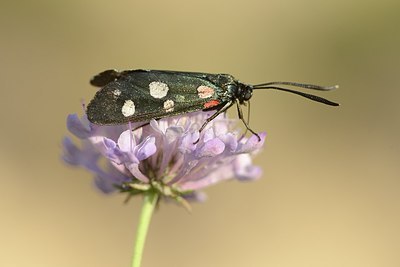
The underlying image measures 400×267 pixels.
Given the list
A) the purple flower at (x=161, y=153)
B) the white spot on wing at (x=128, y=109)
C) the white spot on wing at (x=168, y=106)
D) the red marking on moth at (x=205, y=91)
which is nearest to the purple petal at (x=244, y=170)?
the purple flower at (x=161, y=153)

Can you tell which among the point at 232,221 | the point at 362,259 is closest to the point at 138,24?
the point at 232,221

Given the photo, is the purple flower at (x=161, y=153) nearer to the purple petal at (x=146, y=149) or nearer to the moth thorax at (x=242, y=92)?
the purple petal at (x=146, y=149)

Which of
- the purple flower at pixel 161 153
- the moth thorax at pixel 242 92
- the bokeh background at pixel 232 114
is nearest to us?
the purple flower at pixel 161 153

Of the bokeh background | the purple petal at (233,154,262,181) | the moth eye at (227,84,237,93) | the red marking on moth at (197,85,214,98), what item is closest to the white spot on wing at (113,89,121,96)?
the red marking on moth at (197,85,214,98)

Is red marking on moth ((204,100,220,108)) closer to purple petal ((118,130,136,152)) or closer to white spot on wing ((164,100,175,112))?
white spot on wing ((164,100,175,112))

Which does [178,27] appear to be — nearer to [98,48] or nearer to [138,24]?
[138,24]

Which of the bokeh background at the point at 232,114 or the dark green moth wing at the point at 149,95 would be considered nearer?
the dark green moth wing at the point at 149,95

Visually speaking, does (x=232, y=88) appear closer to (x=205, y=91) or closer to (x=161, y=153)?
(x=205, y=91)
